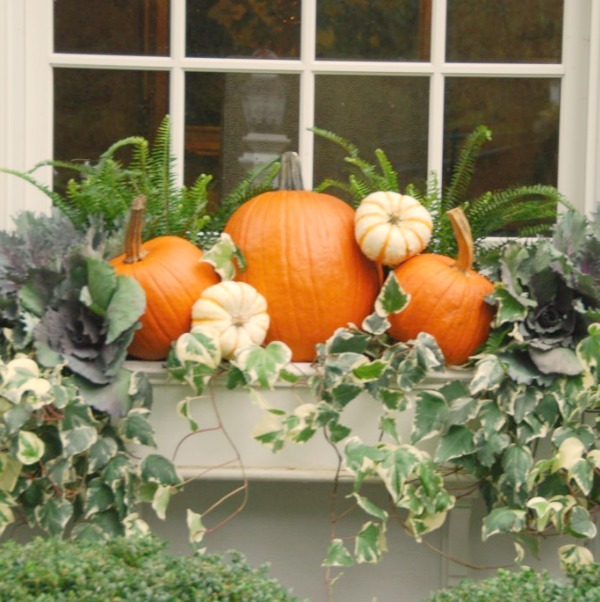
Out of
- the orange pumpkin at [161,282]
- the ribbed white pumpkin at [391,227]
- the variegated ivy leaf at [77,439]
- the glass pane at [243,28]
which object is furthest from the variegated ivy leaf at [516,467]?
the glass pane at [243,28]

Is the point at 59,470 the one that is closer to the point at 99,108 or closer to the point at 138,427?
the point at 138,427

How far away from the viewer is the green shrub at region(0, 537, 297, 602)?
6.38ft

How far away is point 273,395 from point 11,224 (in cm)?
81

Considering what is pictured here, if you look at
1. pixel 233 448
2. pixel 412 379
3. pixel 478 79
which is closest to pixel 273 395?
pixel 233 448

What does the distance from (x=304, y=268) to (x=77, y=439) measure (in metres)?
0.60

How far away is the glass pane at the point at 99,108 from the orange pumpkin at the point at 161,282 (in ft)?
1.72

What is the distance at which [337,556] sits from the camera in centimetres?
238

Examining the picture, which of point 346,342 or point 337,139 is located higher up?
point 337,139

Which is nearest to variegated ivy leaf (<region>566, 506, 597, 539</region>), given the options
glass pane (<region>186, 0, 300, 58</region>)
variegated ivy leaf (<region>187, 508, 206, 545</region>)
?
variegated ivy leaf (<region>187, 508, 206, 545</region>)

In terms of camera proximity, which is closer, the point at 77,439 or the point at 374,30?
the point at 77,439

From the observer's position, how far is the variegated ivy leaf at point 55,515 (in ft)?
7.76

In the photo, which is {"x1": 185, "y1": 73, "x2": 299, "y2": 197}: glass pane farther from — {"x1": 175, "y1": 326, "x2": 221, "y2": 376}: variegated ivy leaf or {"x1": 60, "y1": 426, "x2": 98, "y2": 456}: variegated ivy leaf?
{"x1": 60, "y1": 426, "x2": 98, "y2": 456}: variegated ivy leaf

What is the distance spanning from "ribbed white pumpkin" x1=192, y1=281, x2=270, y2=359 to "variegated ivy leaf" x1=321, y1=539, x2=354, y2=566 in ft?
1.48

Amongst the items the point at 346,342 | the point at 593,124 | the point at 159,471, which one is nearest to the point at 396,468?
the point at 346,342
